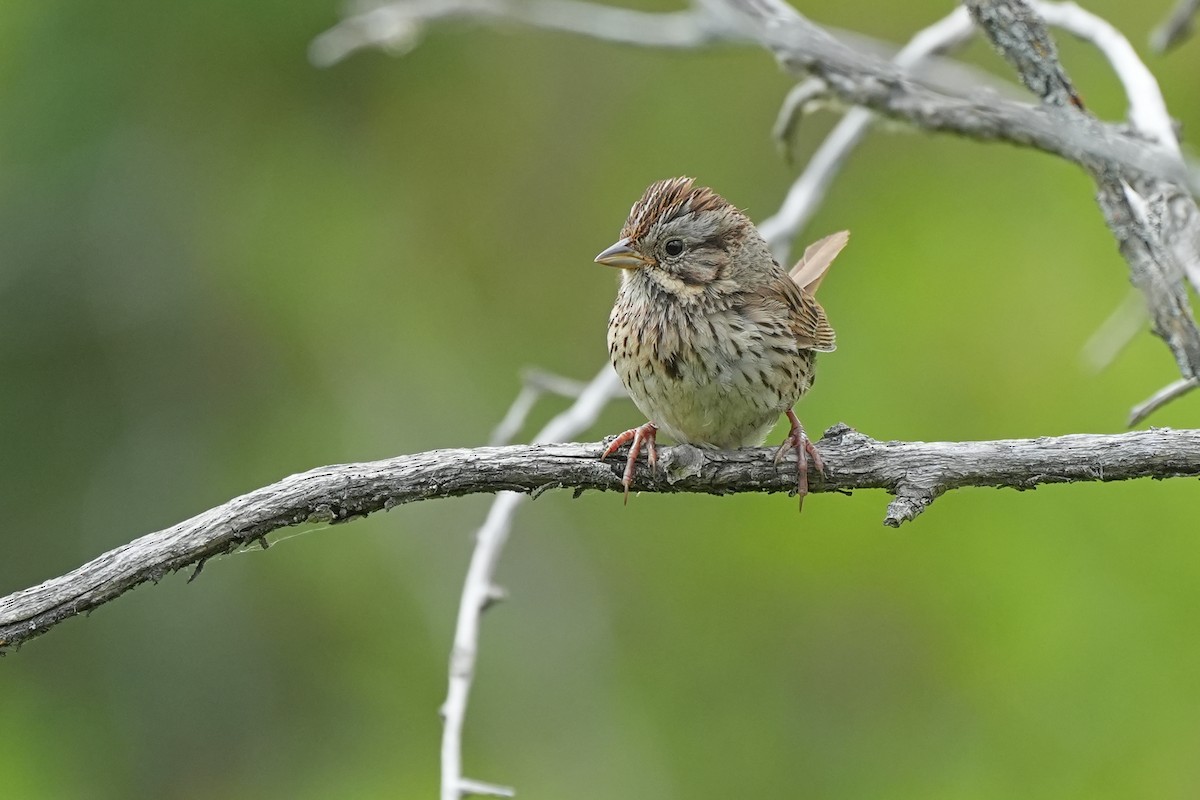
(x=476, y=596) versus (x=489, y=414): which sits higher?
(x=489, y=414)

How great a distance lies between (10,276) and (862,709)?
392 centimetres

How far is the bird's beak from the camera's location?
368 cm

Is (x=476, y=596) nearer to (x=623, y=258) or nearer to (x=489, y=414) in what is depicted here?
(x=623, y=258)

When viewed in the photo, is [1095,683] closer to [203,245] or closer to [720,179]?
[720,179]

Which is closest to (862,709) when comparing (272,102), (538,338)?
(538,338)

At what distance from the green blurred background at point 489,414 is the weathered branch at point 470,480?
8.70 ft

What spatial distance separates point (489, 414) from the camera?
6.35 m

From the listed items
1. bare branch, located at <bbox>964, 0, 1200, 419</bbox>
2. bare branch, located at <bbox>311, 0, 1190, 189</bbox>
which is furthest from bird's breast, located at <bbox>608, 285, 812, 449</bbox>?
bare branch, located at <bbox>964, 0, 1200, 419</bbox>

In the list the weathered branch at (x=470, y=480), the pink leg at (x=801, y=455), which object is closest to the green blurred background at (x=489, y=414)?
the pink leg at (x=801, y=455)

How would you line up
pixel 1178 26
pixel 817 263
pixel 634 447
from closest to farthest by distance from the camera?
pixel 634 447
pixel 1178 26
pixel 817 263

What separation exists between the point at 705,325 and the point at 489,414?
9.71 ft

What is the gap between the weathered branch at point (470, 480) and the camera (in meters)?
2.57

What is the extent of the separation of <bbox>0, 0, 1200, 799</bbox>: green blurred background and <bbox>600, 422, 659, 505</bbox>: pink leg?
2517 mm

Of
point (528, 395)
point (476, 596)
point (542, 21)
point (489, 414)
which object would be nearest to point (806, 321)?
point (528, 395)
